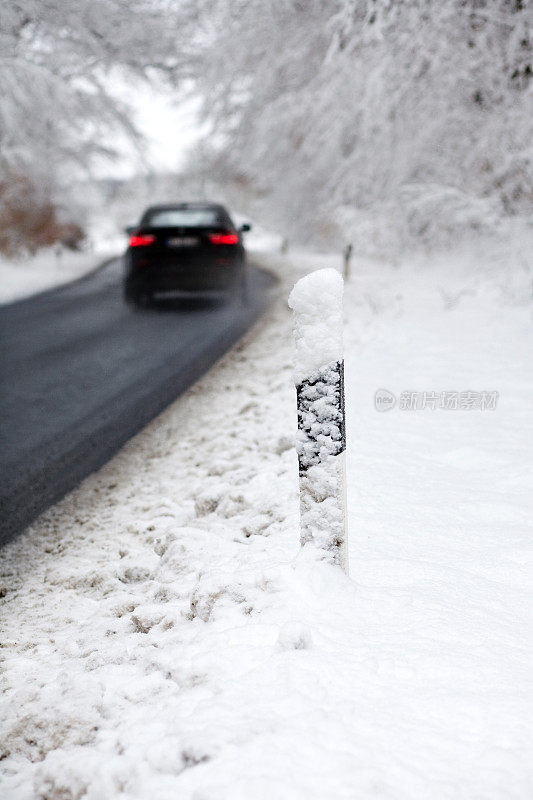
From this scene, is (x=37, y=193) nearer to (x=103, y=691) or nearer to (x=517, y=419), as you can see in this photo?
(x=517, y=419)

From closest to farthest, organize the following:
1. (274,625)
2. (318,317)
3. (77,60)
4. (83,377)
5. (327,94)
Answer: (274,625)
(318,317)
(83,377)
(327,94)
(77,60)

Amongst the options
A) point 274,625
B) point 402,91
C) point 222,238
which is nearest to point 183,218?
point 222,238

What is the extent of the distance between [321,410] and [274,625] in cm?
76

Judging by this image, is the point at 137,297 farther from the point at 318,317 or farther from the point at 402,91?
the point at 318,317

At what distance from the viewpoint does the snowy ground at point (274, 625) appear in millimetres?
1689

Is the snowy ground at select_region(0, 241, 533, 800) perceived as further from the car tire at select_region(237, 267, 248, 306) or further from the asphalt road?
the car tire at select_region(237, 267, 248, 306)

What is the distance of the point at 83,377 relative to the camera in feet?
22.1

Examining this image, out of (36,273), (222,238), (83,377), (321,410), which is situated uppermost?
(222,238)

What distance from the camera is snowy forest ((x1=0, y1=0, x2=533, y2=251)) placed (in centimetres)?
902

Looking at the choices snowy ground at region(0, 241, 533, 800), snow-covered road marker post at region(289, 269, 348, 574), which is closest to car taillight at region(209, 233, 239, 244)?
snowy ground at region(0, 241, 533, 800)

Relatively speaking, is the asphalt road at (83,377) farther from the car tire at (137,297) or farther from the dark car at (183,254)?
the dark car at (183,254)

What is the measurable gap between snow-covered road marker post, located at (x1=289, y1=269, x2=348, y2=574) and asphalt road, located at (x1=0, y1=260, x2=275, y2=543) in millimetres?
1851

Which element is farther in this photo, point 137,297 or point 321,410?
point 137,297

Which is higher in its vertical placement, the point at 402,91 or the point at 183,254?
the point at 402,91
